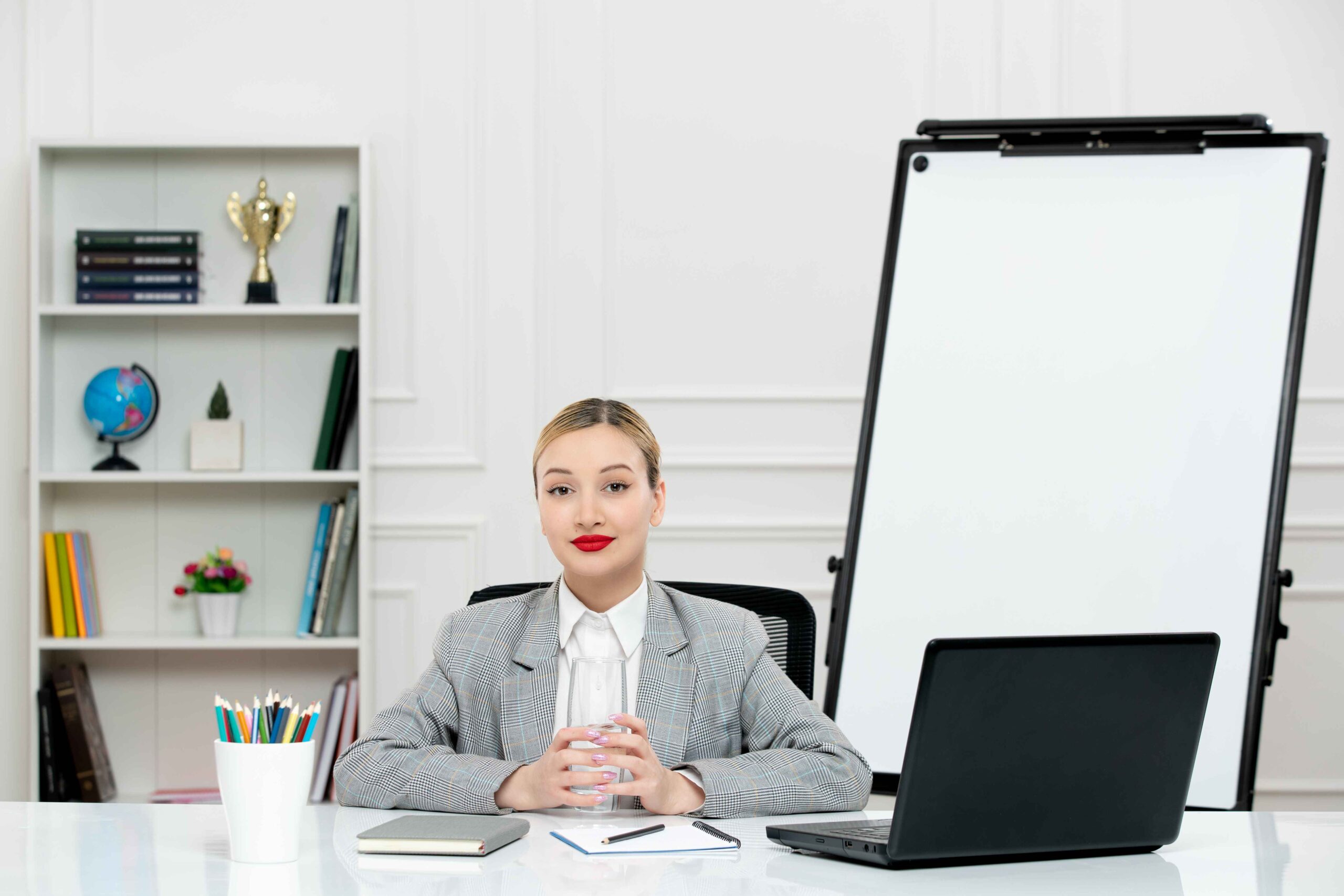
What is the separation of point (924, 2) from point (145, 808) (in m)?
2.58

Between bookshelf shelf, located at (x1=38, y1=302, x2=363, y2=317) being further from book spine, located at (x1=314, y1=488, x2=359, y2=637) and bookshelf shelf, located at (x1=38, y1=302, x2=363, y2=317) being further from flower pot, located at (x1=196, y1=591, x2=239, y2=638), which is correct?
flower pot, located at (x1=196, y1=591, x2=239, y2=638)

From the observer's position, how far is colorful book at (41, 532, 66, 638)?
2885 millimetres

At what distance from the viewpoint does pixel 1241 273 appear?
86.4 inches

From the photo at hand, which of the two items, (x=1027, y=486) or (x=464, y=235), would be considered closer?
(x=1027, y=486)

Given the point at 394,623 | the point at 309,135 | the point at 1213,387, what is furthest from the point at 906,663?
the point at 309,135

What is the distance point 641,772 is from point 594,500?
1.13 ft

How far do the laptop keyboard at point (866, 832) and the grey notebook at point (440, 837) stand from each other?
0.27 m

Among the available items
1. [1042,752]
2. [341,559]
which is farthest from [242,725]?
[341,559]

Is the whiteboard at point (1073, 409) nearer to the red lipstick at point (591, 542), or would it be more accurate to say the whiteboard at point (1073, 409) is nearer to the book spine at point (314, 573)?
the red lipstick at point (591, 542)

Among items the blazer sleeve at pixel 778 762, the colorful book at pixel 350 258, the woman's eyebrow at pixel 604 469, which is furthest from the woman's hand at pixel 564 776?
the colorful book at pixel 350 258

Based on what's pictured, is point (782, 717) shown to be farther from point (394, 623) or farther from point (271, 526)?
point (271, 526)

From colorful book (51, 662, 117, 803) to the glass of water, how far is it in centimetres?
214

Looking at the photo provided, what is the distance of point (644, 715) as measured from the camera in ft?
4.48

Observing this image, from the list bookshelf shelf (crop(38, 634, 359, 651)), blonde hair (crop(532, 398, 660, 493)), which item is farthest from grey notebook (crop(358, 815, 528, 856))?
bookshelf shelf (crop(38, 634, 359, 651))
